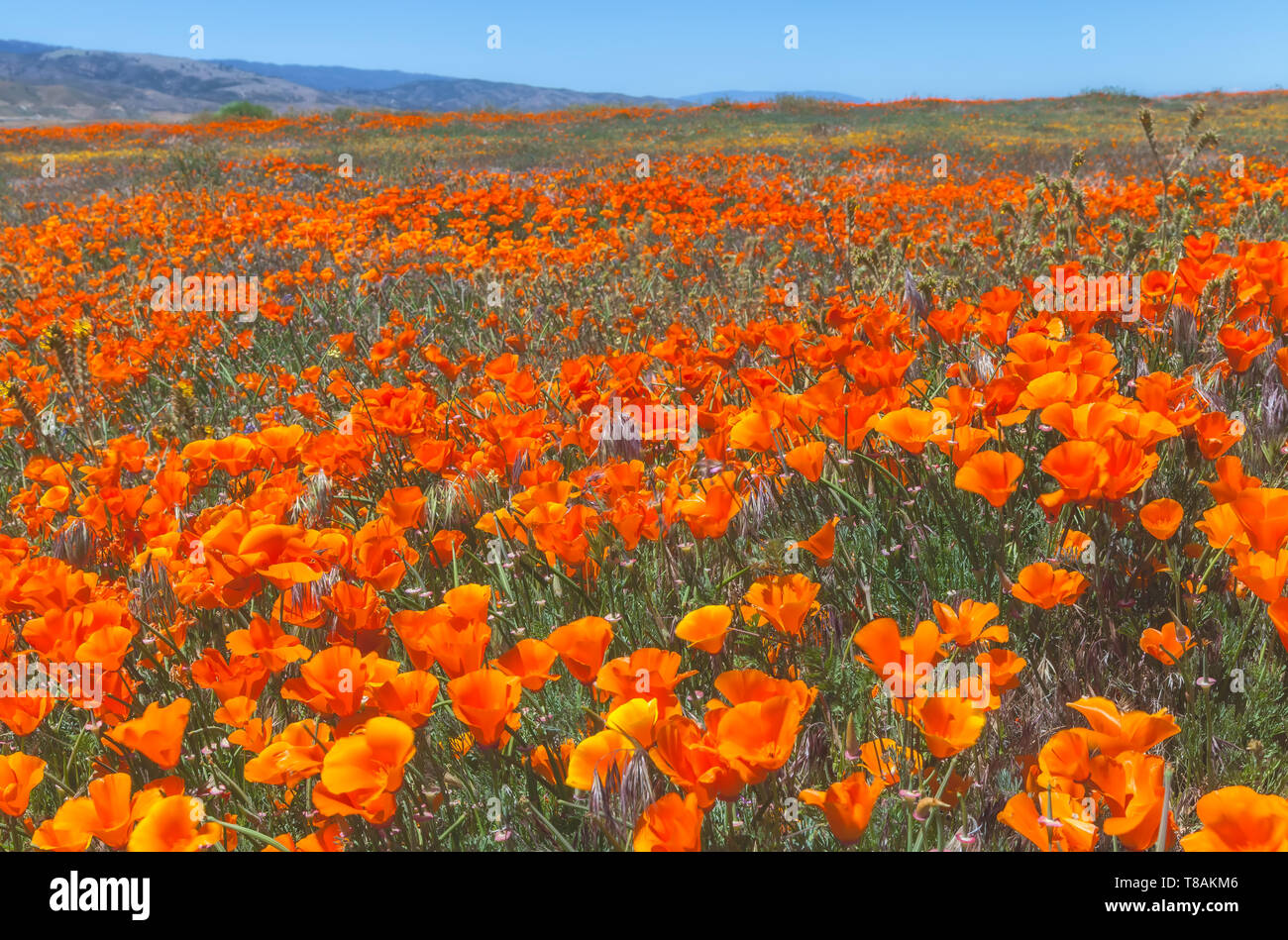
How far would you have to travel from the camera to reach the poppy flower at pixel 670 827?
1.00m

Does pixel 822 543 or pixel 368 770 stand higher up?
pixel 822 543

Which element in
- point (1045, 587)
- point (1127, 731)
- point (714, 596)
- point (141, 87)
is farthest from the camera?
point (141, 87)

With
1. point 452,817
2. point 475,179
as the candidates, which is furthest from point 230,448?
point 475,179

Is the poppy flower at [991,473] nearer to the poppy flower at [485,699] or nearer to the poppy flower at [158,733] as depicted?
the poppy flower at [485,699]

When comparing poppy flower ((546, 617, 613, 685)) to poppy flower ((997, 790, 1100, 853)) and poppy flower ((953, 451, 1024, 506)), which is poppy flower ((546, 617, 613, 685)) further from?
poppy flower ((953, 451, 1024, 506))

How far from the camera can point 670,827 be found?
1.02 meters

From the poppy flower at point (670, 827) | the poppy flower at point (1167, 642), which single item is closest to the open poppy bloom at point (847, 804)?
the poppy flower at point (670, 827)

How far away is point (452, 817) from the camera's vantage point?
1.47 meters

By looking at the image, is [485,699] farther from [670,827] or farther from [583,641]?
[670,827]

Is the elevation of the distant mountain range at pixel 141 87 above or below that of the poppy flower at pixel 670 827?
above

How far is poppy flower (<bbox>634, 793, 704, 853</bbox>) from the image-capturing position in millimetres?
1003

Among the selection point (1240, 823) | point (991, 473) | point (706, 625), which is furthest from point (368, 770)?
point (991, 473)
